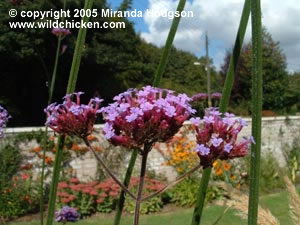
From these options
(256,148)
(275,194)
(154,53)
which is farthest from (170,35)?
(154,53)

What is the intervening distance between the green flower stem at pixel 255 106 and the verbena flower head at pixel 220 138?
0.12m

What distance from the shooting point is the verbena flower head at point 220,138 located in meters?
0.81

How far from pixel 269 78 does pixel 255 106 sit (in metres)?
21.8

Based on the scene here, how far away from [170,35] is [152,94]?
5.3 inches

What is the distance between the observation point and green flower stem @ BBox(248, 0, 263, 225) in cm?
67

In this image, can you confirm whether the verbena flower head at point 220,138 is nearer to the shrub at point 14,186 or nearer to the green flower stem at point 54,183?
the green flower stem at point 54,183

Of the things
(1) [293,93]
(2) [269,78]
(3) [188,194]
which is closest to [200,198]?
(3) [188,194]

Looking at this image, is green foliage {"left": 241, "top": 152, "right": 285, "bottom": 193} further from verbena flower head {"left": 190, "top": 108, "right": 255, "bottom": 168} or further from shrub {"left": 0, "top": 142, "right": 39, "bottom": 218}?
verbena flower head {"left": 190, "top": 108, "right": 255, "bottom": 168}

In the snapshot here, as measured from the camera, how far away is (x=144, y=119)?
83 cm

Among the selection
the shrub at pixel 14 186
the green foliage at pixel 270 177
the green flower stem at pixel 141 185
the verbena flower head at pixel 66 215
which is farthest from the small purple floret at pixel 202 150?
the green foliage at pixel 270 177

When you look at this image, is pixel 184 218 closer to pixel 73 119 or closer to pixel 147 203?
pixel 147 203

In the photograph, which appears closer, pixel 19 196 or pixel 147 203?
pixel 19 196

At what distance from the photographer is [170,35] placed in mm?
897

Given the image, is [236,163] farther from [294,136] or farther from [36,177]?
[36,177]
